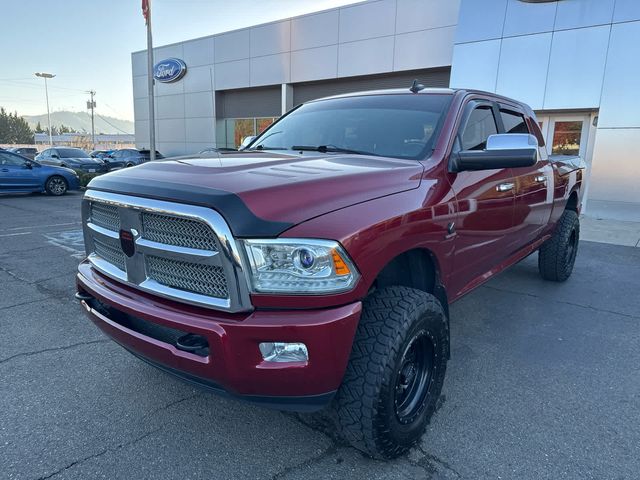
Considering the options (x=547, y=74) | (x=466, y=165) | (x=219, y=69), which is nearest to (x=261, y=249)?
(x=466, y=165)

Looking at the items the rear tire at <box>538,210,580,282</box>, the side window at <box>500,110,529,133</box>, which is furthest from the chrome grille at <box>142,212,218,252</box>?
the rear tire at <box>538,210,580,282</box>

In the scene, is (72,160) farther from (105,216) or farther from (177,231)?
(177,231)

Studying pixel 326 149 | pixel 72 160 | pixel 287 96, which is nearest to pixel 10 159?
pixel 72 160

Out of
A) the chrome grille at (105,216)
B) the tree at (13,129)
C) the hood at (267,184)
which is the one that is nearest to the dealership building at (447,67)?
the hood at (267,184)

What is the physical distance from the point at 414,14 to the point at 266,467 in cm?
1549

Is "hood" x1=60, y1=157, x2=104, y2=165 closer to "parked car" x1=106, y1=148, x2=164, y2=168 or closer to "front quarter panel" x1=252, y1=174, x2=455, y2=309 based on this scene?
"parked car" x1=106, y1=148, x2=164, y2=168

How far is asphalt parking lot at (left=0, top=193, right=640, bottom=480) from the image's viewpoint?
225 cm

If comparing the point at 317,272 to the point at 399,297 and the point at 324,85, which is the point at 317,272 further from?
the point at 324,85

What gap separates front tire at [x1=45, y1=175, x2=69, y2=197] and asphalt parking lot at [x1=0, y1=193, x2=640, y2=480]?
10.9m

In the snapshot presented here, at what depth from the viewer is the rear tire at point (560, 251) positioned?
17.0 feet

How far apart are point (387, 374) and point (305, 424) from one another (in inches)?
31.8

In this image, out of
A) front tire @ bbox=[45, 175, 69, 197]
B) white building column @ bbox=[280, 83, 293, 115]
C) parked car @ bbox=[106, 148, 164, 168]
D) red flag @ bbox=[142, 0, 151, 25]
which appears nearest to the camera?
front tire @ bbox=[45, 175, 69, 197]

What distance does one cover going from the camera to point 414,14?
583 inches

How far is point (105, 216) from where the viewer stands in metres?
2.52
